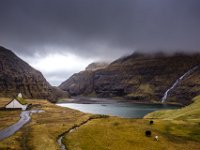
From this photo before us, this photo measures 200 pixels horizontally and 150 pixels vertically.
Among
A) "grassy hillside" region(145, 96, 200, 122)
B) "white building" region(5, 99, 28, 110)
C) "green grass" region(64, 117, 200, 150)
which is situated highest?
"white building" region(5, 99, 28, 110)

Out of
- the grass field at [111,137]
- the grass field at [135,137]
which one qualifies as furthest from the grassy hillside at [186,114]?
the grass field at [111,137]

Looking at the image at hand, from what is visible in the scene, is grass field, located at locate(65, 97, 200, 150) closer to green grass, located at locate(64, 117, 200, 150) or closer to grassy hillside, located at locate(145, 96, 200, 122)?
green grass, located at locate(64, 117, 200, 150)

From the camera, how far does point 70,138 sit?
6500 centimetres

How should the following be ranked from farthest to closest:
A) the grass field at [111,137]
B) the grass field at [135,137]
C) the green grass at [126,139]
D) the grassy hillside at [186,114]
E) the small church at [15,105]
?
the small church at [15,105], the grassy hillside at [186,114], the grass field at [135,137], the green grass at [126,139], the grass field at [111,137]

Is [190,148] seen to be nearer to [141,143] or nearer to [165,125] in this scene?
[141,143]

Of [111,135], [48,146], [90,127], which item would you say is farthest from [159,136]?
[48,146]

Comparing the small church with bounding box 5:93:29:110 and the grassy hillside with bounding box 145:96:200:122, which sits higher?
the small church with bounding box 5:93:29:110

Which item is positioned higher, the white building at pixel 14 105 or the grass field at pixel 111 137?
the white building at pixel 14 105

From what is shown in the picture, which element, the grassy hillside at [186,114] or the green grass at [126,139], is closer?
the green grass at [126,139]

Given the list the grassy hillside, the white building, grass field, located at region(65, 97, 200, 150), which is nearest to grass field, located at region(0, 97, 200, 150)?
grass field, located at region(65, 97, 200, 150)

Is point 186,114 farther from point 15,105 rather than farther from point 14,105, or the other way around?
point 14,105

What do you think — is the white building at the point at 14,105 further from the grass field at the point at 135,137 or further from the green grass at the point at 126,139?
the green grass at the point at 126,139

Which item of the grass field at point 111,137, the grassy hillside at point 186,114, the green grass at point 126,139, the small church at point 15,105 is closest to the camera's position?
the grass field at point 111,137

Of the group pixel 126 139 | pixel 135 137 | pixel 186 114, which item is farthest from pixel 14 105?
pixel 186 114
